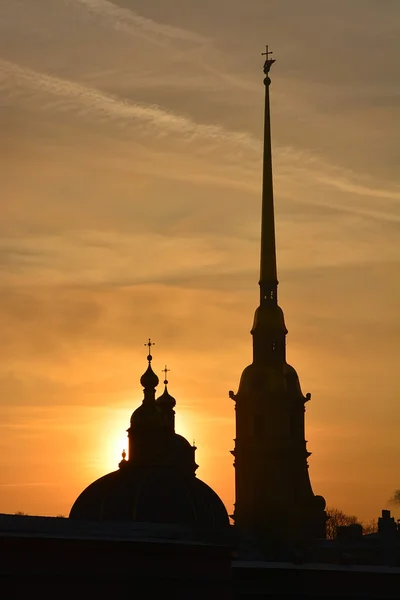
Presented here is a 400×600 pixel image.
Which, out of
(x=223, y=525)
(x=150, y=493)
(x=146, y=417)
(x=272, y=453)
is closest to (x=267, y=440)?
(x=272, y=453)

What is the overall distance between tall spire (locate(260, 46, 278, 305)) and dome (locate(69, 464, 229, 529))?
21.4 meters

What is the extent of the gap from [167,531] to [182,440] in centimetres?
2188

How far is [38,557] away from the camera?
61.2 meters

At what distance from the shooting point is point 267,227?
385 ft

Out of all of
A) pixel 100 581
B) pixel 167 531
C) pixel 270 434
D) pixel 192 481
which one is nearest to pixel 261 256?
pixel 270 434

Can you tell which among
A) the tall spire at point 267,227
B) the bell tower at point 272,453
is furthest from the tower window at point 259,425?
the tall spire at point 267,227

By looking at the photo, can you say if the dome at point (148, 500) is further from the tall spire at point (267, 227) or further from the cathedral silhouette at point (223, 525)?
the tall spire at point (267, 227)

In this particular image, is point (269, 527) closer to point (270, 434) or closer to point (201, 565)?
point (270, 434)

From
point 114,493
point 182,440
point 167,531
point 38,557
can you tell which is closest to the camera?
point 38,557

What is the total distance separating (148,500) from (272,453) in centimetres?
1886

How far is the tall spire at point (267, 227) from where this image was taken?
11394cm

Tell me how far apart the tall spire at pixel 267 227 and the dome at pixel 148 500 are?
2136cm

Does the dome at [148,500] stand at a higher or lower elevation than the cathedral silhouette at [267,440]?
lower

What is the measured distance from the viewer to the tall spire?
374 ft
